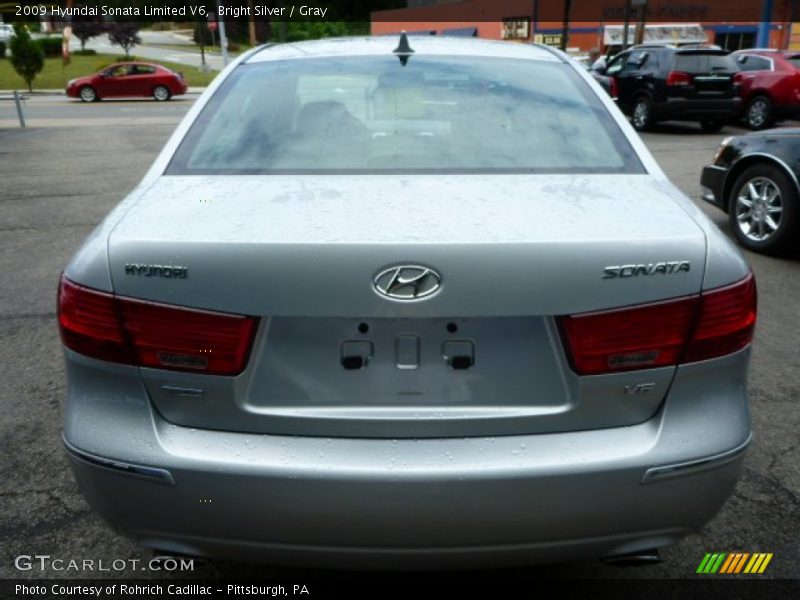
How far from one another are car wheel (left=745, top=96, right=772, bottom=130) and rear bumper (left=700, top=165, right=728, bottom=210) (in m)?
10.6

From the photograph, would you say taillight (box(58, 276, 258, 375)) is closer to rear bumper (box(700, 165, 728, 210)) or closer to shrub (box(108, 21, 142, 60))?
rear bumper (box(700, 165, 728, 210))

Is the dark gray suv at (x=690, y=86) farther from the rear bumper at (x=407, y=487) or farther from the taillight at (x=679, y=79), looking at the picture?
the rear bumper at (x=407, y=487)

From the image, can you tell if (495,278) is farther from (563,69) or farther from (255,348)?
(563,69)

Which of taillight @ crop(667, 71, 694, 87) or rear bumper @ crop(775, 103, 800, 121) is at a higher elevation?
taillight @ crop(667, 71, 694, 87)

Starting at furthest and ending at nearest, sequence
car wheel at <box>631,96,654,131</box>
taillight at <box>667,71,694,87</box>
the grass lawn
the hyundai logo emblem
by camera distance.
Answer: the grass lawn < car wheel at <box>631,96,654,131</box> < taillight at <box>667,71,694,87</box> < the hyundai logo emblem

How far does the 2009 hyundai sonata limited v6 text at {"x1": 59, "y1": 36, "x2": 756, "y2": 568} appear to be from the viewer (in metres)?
1.75

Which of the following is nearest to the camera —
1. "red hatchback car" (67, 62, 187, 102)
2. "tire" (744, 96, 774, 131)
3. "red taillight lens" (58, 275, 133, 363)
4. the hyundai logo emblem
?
the hyundai logo emblem

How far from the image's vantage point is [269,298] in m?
1.75

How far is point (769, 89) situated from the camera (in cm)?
1580

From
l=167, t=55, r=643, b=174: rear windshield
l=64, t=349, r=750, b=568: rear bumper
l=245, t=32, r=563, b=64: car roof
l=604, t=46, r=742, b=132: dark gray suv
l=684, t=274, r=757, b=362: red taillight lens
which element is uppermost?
l=245, t=32, r=563, b=64: car roof

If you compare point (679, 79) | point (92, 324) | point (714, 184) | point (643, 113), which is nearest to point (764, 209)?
point (714, 184)

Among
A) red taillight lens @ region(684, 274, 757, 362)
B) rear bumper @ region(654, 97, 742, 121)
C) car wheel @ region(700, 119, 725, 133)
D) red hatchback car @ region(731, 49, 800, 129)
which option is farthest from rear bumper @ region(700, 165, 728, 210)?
Answer: red hatchback car @ region(731, 49, 800, 129)

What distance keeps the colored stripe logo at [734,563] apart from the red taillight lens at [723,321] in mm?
985

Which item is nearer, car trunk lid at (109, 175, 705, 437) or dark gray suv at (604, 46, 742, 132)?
car trunk lid at (109, 175, 705, 437)
